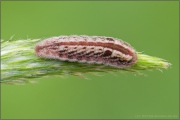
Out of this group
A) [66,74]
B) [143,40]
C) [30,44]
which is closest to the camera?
[66,74]

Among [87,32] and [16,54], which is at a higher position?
[87,32]

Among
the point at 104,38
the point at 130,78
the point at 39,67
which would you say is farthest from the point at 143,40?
the point at 39,67

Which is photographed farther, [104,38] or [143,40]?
[143,40]

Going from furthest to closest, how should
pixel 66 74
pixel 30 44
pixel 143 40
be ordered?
pixel 143 40 → pixel 30 44 → pixel 66 74

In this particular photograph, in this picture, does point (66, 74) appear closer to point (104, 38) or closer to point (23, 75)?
point (23, 75)

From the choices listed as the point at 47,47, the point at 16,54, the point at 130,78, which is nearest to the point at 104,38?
the point at 47,47

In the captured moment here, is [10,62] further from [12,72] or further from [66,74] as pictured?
[66,74]
